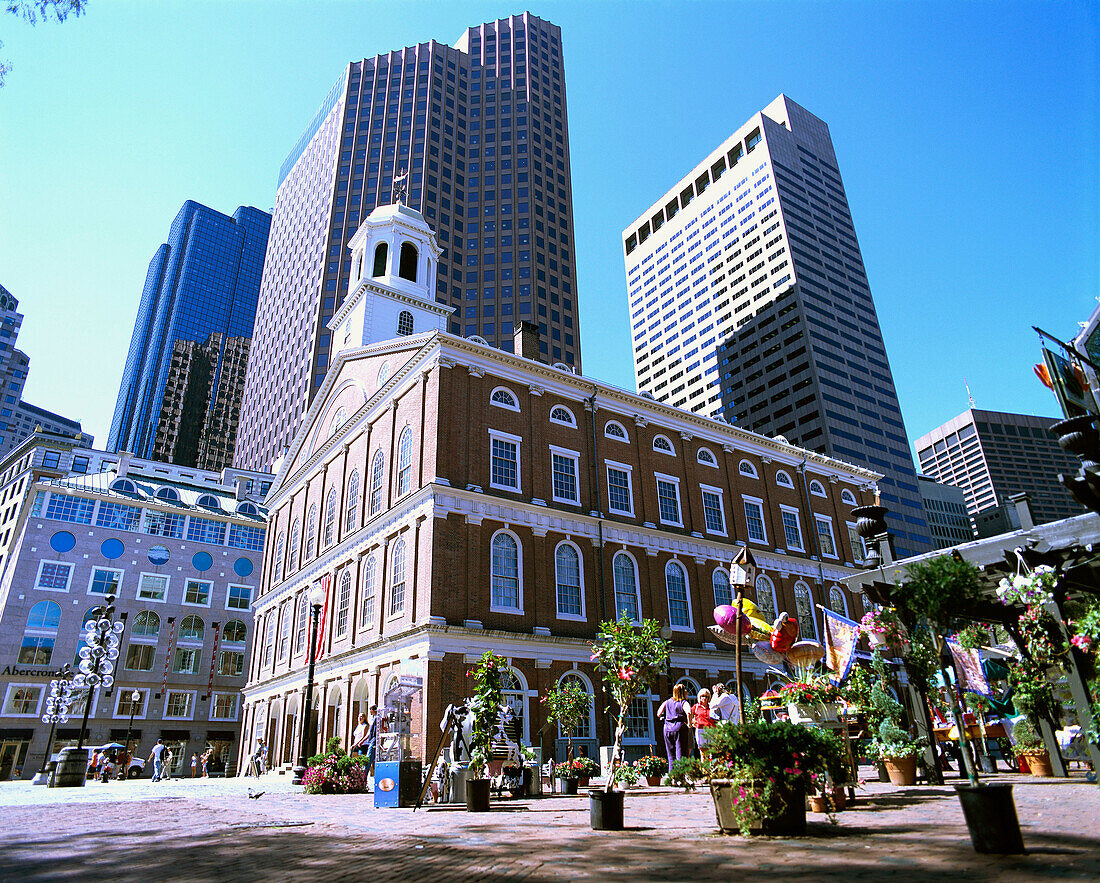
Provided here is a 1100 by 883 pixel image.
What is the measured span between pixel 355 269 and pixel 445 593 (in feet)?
86.4

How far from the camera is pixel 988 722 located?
1903 centimetres

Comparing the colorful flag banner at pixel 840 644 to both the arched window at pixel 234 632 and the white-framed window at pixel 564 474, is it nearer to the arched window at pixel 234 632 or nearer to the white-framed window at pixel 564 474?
the white-framed window at pixel 564 474

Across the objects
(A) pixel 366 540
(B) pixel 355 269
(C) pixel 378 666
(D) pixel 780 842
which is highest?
(B) pixel 355 269

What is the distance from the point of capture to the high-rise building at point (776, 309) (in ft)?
366

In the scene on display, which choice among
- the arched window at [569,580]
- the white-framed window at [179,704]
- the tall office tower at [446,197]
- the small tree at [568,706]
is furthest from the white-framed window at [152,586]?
the small tree at [568,706]

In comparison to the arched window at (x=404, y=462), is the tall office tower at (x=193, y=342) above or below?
above

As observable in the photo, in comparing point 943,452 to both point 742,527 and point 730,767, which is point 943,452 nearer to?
point 742,527

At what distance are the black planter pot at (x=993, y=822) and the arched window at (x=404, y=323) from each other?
37.4 metres

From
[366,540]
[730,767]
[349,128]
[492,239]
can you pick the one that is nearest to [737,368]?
[492,239]

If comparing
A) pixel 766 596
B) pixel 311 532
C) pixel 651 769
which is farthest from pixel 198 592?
pixel 651 769

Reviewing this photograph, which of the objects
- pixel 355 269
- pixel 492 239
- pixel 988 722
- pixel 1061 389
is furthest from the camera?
pixel 492 239

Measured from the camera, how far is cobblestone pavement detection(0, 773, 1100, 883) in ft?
22.8

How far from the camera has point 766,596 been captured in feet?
120

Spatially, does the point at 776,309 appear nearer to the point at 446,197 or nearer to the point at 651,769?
the point at 446,197
